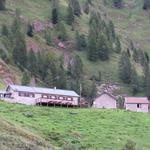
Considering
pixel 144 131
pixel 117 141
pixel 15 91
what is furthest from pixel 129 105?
pixel 117 141

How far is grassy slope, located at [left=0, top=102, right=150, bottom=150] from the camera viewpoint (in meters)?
75.8

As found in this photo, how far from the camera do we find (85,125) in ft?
286

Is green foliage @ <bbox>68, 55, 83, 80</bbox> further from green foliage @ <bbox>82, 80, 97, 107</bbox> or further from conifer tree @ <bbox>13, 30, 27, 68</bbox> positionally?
conifer tree @ <bbox>13, 30, 27, 68</bbox>

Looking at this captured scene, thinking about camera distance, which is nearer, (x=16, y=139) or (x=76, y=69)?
(x=16, y=139)

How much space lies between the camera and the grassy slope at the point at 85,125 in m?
75.8

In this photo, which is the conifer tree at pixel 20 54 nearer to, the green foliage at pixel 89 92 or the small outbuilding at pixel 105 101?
the green foliage at pixel 89 92

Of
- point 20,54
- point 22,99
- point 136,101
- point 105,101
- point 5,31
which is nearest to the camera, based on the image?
point 22,99

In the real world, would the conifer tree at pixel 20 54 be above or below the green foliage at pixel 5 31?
below

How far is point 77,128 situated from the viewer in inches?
3307

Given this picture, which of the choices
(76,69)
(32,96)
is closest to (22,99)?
(32,96)

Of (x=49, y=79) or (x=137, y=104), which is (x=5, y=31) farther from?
(x=137, y=104)

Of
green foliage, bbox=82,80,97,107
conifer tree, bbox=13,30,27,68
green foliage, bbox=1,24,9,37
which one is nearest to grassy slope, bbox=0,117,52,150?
green foliage, bbox=82,80,97,107

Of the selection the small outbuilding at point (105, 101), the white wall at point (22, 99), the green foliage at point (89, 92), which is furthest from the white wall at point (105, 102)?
the green foliage at point (89, 92)

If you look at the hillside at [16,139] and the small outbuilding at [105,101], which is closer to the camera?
the hillside at [16,139]
